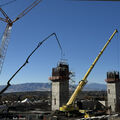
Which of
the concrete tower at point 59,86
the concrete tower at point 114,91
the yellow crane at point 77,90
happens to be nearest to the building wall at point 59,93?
Answer: the concrete tower at point 59,86

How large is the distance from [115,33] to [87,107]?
2147 centimetres

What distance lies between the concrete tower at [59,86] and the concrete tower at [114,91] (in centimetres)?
1074

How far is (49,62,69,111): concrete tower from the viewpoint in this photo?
124 ft

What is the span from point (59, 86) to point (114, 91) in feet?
43.9

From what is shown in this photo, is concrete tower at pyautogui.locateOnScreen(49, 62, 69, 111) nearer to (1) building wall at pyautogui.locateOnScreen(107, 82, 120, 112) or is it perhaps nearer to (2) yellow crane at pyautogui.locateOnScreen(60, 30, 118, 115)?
(2) yellow crane at pyautogui.locateOnScreen(60, 30, 118, 115)

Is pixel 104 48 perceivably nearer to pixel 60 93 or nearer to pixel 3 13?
pixel 60 93

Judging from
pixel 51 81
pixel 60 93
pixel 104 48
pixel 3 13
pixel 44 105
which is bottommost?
pixel 44 105

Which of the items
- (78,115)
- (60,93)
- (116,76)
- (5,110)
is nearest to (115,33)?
(116,76)

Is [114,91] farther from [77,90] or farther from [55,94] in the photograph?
[55,94]

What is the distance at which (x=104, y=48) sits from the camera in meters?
43.5

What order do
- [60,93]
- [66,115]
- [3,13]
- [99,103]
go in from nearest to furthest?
[66,115], [60,93], [3,13], [99,103]

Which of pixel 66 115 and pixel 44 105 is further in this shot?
pixel 44 105

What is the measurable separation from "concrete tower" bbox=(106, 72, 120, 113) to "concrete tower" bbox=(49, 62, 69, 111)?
1074 cm

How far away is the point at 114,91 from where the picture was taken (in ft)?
133
